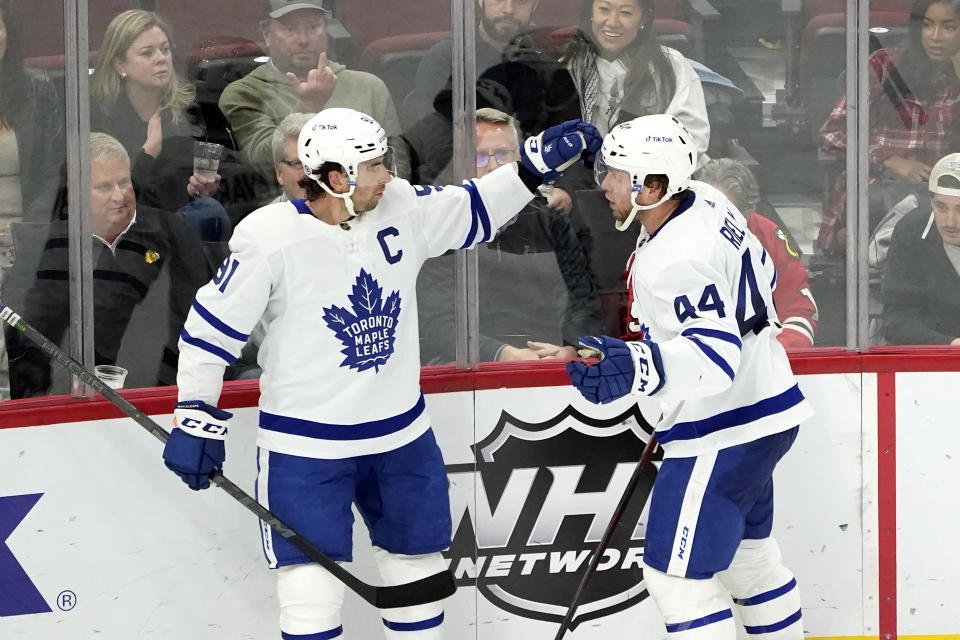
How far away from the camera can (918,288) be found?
3418 millimetres

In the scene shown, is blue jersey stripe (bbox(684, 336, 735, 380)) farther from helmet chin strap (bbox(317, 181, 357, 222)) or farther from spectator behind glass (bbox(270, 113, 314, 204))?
spectator behind glass (bbox(270, 113, 314, 204))

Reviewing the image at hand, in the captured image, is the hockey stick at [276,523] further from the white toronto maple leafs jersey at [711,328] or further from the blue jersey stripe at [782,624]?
the blue jersey stripe at [782,624]

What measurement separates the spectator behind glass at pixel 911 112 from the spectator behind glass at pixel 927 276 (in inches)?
2.4

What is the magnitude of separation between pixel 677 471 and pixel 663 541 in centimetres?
15

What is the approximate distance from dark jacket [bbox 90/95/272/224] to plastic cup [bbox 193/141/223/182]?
1 cm

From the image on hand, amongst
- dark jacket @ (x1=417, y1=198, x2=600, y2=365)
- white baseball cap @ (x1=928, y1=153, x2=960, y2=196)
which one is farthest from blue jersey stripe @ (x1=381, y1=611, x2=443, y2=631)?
white baseball cap @ (x1=928, y1=153, x2=960, y2=196)

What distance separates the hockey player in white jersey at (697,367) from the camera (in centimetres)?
269

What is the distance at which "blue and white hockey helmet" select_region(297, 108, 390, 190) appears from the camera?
2781 millimetres

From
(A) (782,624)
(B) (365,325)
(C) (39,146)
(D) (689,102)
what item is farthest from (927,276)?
(C) (39,146)

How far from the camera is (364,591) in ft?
9.76

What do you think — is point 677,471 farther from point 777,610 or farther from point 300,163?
point 300,163

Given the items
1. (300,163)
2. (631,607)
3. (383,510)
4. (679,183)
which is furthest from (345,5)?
(631,607)

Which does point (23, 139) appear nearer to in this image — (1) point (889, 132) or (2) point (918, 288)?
(1) point (889, 132)

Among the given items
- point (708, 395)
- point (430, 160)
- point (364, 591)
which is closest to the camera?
point (708, 395)
